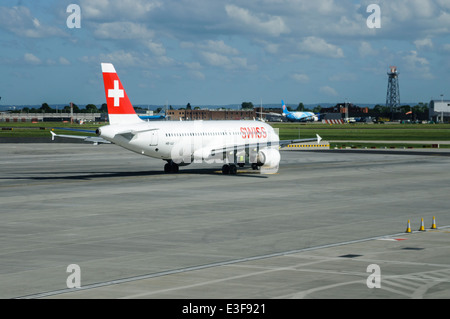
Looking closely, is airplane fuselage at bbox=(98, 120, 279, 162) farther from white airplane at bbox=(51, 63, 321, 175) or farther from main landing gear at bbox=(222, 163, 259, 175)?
main landing gear at bbox=(222, 163, 259, 175)

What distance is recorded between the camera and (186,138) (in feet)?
192

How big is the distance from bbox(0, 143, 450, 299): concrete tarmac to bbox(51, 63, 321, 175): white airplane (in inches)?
80.9

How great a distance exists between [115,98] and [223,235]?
2669 centimetres

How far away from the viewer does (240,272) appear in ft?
72.3

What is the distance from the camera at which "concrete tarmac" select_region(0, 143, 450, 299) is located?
2022cm

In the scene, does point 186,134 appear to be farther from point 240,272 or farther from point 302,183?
point 240,272

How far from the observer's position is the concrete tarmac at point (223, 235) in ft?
66.3
